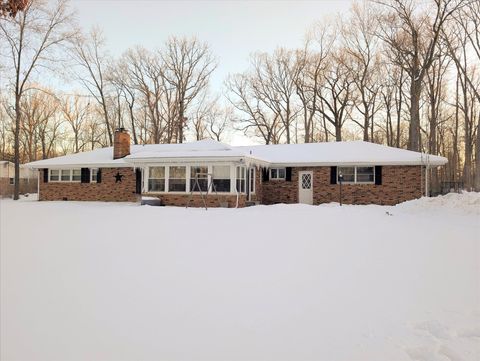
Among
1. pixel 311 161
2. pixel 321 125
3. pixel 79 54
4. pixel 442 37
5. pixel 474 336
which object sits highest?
pixel 79 54

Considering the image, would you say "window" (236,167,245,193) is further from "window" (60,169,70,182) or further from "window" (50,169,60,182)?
"window" (50,169,60,182)

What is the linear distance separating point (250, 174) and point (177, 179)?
376 centimetres

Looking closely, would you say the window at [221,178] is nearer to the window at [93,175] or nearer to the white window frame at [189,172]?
the white window frame at [189,172]

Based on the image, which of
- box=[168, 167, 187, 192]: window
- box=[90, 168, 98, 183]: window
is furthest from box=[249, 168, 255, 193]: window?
box=[90, 168, 98, 183]: window

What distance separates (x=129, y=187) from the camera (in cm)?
2208

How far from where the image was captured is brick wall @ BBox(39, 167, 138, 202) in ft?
72.5

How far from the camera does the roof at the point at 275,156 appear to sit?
1854 cm

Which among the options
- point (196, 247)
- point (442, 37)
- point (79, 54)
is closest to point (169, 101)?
point (79, 54)

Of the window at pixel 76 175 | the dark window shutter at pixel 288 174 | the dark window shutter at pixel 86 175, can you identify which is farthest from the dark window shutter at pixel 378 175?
the window at pixel 76 175

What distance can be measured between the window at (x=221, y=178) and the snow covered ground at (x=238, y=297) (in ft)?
31.1

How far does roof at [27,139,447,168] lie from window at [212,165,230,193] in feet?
2.42

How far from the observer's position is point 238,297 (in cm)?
456

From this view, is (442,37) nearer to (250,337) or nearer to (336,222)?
(336,222)

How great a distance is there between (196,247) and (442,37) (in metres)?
24.5
